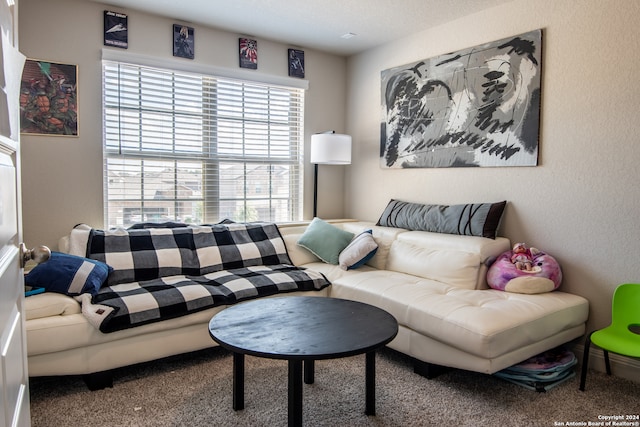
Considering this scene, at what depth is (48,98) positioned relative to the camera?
3.06 meters

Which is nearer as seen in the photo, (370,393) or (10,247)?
(10,247)

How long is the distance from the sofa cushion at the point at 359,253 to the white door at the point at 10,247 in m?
2.42

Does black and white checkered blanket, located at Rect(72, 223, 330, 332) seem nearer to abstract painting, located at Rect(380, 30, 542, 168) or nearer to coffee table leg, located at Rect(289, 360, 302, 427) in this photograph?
coffee table leg, located at Rect(289, 360, 302, 427)

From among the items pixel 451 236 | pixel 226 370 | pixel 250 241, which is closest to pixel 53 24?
pixel 250 241

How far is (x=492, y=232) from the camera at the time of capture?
306 cm

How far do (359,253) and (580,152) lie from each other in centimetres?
164

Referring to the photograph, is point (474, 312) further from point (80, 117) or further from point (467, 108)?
point (80, 117)

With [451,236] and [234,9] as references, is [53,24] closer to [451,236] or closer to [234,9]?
[234,9]

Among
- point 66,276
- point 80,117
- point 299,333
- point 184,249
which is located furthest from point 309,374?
point 80,117

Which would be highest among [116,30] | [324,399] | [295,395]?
[116,30]

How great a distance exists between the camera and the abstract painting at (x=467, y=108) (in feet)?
9.80

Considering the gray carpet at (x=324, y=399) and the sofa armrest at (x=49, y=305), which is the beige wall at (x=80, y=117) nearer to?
the sofa armrest at (x=49, y=305)

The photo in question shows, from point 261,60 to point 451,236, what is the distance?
2344mm

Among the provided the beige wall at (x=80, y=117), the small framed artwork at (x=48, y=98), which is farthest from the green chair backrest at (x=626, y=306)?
the small framed artwork at (x=48, y=98)
